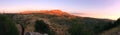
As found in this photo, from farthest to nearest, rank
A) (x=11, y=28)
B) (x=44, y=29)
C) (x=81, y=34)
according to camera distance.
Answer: (x=44, y=29) < (x=81, y=34) < (x=11, y=28)

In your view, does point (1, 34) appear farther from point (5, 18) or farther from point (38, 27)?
point (38, 27)

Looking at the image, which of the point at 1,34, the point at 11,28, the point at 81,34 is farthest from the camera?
the point at 81,34

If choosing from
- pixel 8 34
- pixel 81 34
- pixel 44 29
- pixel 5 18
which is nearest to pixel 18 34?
pixel 8 34

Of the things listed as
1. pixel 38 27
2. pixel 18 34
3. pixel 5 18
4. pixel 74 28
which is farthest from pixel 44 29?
pixel 18 34

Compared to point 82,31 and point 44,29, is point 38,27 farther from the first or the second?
point 82,31

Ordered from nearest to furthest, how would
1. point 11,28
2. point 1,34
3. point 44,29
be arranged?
1. point 1,34
2. point 11,28
3. point 44,29

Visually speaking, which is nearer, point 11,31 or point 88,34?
point 11,31
